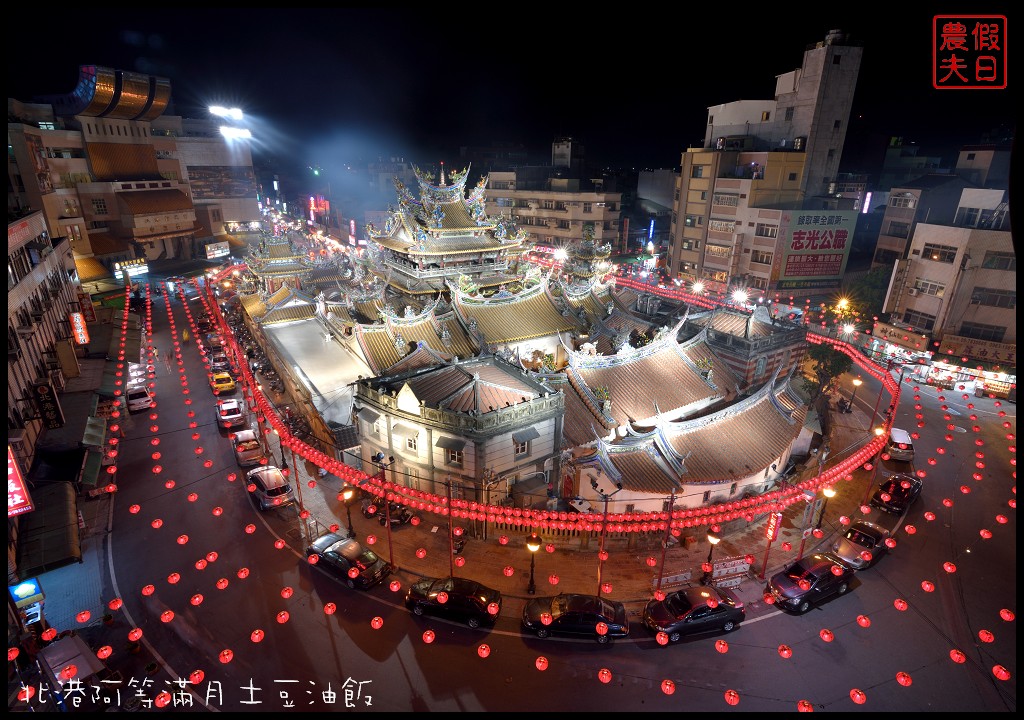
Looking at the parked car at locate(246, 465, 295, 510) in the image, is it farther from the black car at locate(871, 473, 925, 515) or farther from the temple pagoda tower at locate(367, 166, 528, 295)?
the black car at locate(871, 473, 925, 515)

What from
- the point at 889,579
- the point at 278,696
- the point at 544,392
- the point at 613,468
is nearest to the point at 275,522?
the point at 278,696

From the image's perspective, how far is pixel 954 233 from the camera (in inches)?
1700

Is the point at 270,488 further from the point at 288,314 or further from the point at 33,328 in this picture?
the point at 288,314

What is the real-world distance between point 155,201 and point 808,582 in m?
85.4

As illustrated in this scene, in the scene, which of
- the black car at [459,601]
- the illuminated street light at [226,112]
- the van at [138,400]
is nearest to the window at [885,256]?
the black car at [459,601]

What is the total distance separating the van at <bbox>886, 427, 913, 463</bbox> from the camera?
97.7 feet

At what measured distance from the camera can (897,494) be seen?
26.5 meters

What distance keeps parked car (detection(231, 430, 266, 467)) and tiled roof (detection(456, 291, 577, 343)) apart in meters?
14.5

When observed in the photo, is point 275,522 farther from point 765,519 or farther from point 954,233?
point 954,233

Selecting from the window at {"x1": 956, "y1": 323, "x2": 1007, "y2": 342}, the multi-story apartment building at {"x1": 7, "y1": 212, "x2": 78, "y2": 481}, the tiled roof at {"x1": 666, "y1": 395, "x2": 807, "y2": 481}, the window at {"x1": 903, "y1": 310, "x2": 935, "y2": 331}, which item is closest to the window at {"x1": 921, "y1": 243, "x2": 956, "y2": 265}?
the window at {"x1": 903, "y1": 310, "x2": 935, "y2": 331}

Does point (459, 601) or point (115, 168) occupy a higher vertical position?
point (115, 168)

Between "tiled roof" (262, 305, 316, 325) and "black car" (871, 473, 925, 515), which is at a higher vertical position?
"tiled roof" (262, 305, 316, 325)

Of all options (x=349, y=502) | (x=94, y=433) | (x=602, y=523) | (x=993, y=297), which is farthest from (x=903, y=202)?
(x=94, y=433)

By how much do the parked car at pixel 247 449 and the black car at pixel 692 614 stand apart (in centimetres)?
2204
